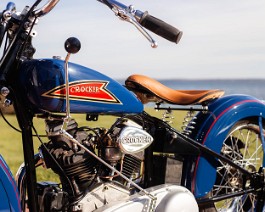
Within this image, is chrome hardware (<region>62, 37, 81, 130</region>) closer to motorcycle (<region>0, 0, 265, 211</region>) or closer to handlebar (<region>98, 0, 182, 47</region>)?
motorcycle (<region>0, 0, 265, 211</region>)

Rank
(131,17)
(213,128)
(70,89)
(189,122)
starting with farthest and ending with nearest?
(189,122) < (213,128) < (70,89) < (131,17)

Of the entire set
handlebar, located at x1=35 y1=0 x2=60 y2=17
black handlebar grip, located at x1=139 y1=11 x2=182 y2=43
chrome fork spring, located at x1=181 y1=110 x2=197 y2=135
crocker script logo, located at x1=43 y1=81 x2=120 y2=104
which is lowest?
chrome fork spring, located at x1=181 y1=110 x2=197 y2=135

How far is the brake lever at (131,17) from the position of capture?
259cm

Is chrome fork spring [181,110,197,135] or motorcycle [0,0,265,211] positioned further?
chrome fork spring [181,110,197,135]

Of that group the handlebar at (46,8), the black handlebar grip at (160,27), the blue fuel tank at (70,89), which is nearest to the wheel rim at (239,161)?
the blue fuel tank at (70,89)

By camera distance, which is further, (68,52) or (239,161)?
(239,161)

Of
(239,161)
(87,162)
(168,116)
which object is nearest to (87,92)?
(87,162)

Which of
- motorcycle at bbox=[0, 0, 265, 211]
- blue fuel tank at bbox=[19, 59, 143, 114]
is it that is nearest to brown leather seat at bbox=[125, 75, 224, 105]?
motorcycle at bbox=[0, 0, 265, 211]

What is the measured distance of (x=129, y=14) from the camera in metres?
2.63

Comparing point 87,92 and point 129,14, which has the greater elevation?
point 129,14

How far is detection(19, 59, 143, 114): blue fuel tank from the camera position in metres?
2.75

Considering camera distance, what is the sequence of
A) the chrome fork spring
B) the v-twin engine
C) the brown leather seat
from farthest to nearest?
the chrome fork spring
the brown leather seat
the v-twin engine

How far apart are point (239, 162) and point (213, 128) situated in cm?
34

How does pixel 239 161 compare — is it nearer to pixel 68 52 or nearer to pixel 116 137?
pixel 116 137
